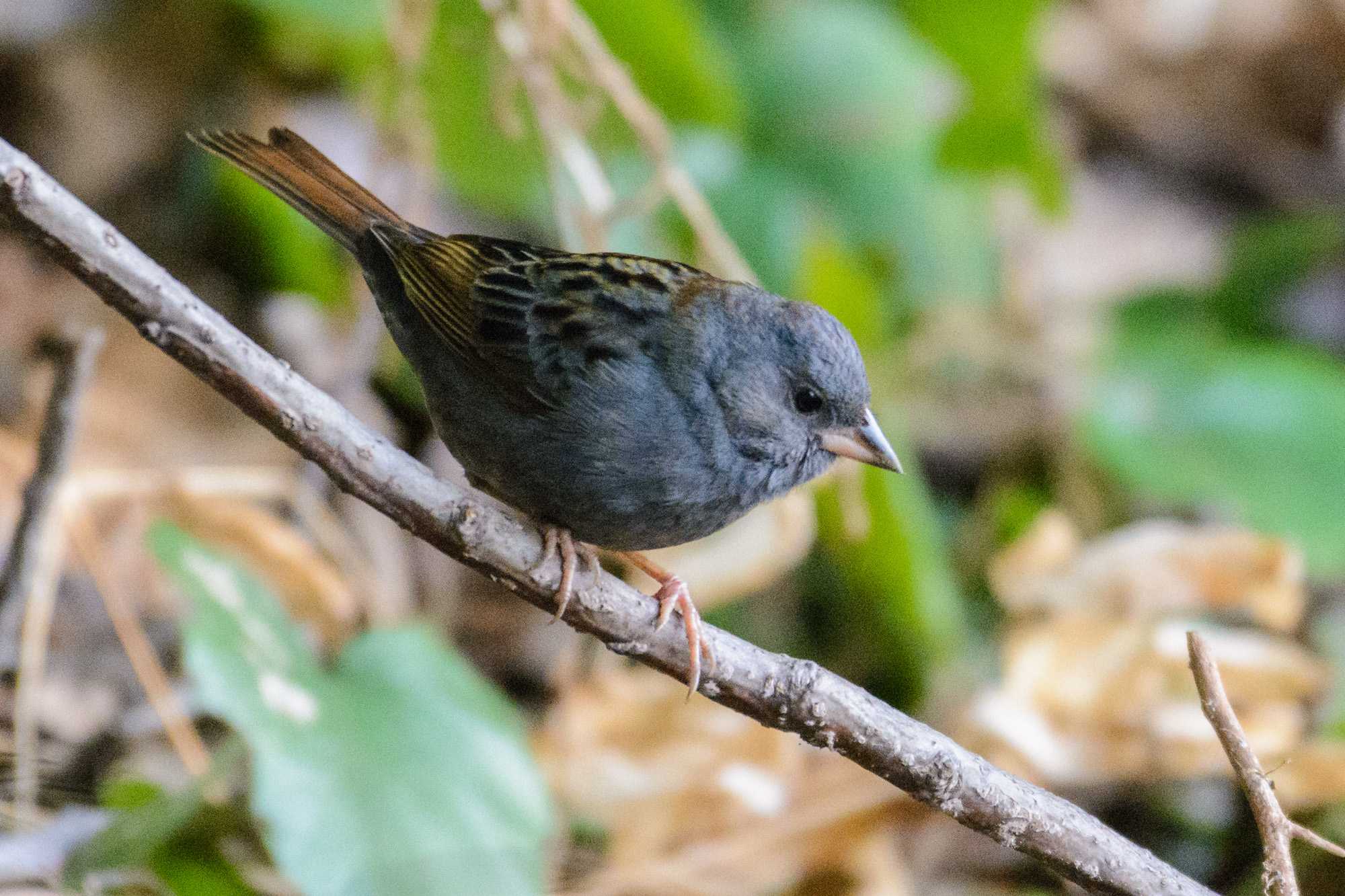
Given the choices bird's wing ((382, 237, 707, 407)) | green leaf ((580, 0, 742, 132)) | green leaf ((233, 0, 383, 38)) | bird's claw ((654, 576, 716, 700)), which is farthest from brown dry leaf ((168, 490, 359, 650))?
green leaf ((580, 0, 742, 132))

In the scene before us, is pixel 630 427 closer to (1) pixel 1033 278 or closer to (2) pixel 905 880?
(2) pixel 905 880

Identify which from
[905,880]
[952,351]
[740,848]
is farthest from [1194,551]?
[952,351]

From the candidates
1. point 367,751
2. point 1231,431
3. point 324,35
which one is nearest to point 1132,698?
point 1231,431

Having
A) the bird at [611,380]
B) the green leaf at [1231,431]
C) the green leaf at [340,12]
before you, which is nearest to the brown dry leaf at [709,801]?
the bird at [611,380]

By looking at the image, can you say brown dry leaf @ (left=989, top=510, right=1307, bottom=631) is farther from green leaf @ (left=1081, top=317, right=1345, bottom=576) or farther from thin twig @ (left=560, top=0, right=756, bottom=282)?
thin twig @ (left=560, top=0, right=756, bottom=282)

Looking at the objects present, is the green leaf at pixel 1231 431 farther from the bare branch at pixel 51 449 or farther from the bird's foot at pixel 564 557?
the bare branch at pixel 51 449

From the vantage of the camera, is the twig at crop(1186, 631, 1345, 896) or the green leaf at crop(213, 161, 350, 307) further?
the green leaf at crop(213, 161, 350, 307)

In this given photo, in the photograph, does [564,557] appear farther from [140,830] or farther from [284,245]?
[284,245]
